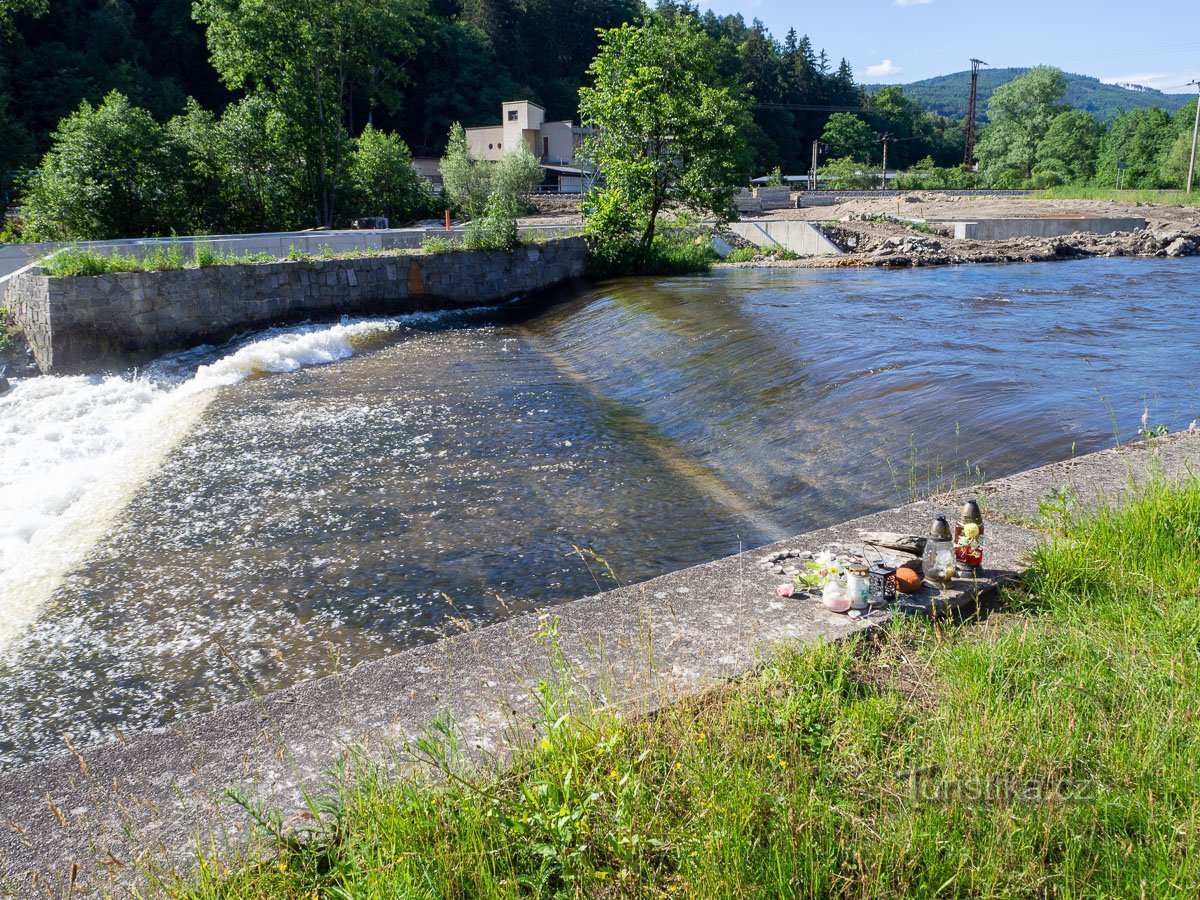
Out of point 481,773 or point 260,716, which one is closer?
point 481,773

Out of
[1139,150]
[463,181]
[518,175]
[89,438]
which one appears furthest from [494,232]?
[1139,150]

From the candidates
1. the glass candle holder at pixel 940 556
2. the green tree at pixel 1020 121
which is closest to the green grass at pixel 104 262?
the glass candle holder at pixel 940 556

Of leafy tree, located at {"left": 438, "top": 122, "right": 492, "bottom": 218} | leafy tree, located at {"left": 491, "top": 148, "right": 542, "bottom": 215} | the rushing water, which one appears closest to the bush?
the rushing water

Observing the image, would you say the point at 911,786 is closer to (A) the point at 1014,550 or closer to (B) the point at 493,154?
(A) the point at 1014,550

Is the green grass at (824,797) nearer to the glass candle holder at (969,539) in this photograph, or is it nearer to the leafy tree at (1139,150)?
the glass candle holder at (969,539)

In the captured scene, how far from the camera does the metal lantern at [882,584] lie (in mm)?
3814

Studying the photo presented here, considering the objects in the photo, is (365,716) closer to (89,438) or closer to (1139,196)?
(89,438)

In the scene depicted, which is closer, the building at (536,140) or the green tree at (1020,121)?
the building at (536,140)

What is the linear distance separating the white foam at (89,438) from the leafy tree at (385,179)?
1345cm

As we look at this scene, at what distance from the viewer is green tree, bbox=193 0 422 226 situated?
946 inches

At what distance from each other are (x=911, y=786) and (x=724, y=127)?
21.1 metres

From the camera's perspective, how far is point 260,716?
326 centimetres

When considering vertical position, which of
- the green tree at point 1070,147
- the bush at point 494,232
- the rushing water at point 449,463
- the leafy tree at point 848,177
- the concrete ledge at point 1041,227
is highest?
the green tree at point 1070,147

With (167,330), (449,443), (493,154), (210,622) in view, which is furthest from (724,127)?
(493,154)
